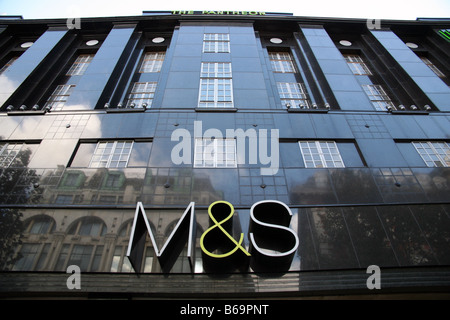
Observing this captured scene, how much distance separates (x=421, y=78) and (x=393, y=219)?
13583 mm

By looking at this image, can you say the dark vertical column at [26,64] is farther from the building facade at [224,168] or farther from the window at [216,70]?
the window at [216,70]

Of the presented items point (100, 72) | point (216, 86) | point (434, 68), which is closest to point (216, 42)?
point (216, 86)

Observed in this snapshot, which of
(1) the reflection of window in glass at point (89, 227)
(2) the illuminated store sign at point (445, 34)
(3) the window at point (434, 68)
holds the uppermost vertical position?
(2) the illuminated store sign at point (445, 34)

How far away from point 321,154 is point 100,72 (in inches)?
632

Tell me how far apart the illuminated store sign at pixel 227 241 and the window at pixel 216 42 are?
47.1 ft

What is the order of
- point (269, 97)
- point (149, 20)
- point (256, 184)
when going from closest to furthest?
point (256, 184) → point (269, 97) → point (149, 20)

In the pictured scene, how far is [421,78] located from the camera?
17281 mm

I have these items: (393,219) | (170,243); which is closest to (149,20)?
(170,243)

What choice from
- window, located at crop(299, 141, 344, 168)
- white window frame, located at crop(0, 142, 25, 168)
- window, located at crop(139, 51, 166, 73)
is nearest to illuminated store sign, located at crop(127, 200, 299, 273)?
window, located at crop(299, 141, 344, 168)

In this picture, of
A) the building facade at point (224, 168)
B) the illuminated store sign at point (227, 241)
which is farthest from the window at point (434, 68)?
the illuminated store sign at point (227, 241)

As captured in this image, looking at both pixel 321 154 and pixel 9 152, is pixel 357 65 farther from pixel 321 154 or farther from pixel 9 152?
pixel 9 152

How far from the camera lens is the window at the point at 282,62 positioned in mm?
20156

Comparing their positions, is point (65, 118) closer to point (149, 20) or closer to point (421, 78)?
point (149, 20)

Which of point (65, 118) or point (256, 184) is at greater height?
point (65, 118)
